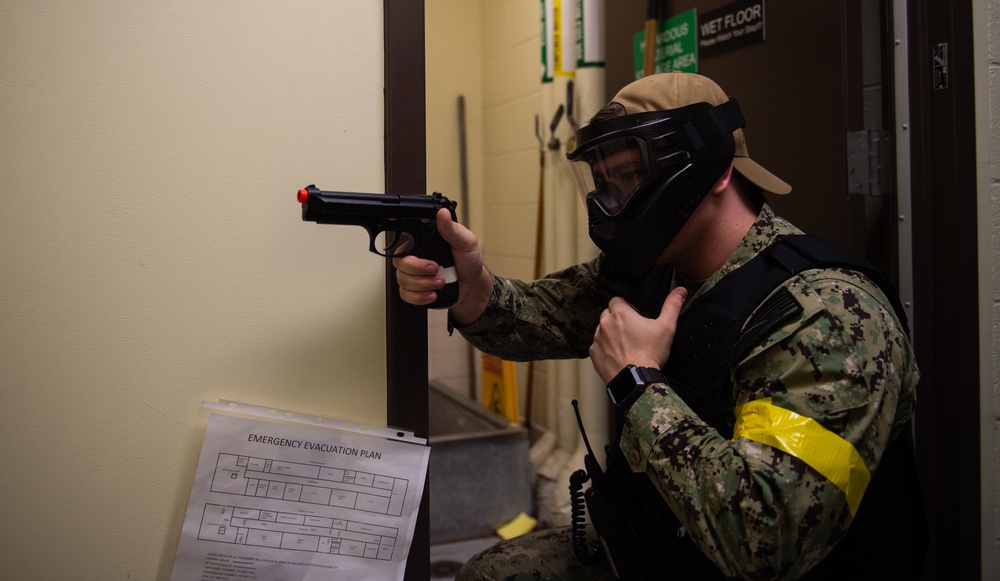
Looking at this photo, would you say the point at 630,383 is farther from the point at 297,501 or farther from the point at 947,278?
the point at 947,278

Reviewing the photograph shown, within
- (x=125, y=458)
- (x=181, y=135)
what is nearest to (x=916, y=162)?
(x=181, y=135)

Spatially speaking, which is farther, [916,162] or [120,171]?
[916,162]

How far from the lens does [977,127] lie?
1305 millimetres

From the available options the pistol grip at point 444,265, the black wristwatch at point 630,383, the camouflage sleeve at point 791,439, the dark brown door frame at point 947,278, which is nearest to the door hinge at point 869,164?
the dark brown door frame at point 947,278

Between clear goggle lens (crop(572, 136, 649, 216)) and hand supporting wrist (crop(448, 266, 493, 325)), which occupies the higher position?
clear goggle lens (crop(572, 136, 649, 216))

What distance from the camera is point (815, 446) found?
0.85m

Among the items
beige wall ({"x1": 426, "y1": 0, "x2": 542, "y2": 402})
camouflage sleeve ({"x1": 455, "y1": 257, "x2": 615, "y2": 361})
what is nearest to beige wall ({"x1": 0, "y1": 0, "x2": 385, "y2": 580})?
camouflage sleeve ({"x1": 455, "y1": 257, "x2": 615, "y2": 361})

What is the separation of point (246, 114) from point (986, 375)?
4.43 ft

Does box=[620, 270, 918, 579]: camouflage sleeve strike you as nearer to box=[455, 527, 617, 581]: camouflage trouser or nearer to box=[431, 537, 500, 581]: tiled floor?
box=[455, 527, 617, 581]: camouflage trouser

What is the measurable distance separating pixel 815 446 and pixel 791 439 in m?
0.03

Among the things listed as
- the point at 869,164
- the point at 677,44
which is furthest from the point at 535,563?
the point at 677,44

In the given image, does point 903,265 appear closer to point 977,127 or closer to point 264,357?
point 977,127

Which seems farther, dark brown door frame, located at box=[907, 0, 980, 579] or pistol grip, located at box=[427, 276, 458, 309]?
dark brown door frame, located at box=[907, 0, 980, 579]

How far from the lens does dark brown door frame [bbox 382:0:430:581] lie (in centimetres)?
100
